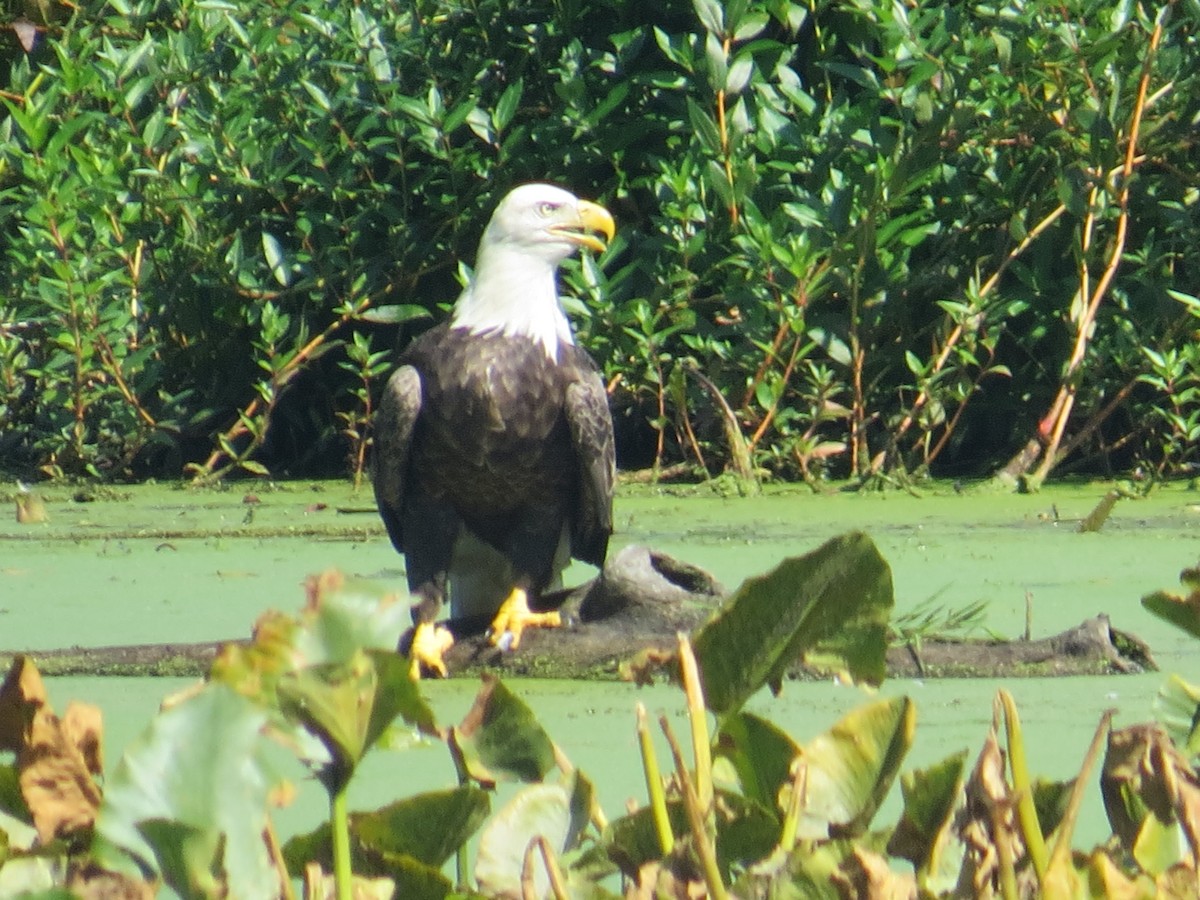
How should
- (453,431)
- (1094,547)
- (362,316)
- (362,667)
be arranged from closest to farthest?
(362,667)
(453,431)
(1094,547)
(362,316)

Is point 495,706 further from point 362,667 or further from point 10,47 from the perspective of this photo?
point 10,47

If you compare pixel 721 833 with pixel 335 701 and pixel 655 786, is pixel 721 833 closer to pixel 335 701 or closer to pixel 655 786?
pixel 655 786

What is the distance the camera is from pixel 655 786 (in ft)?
4.15

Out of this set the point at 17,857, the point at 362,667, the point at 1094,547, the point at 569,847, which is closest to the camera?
the point at 362,667

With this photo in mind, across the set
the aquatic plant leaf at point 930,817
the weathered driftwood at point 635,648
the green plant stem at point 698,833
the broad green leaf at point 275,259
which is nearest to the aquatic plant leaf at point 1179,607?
the aquatic plant leaf at point 930,817

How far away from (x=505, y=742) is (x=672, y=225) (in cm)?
513

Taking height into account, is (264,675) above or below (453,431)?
above

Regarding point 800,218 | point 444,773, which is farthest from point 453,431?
point 800,218

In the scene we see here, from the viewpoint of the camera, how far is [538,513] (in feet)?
14.6

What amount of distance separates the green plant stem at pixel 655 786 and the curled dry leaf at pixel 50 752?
14.8 inches

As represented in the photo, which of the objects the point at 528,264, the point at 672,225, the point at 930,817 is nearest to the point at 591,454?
the point at 528,264

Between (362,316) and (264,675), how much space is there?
228 inches

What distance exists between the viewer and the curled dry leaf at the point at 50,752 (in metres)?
1.30

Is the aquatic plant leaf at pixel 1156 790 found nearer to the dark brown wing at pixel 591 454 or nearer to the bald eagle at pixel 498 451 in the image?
the bald eagle at pixel 498 451
